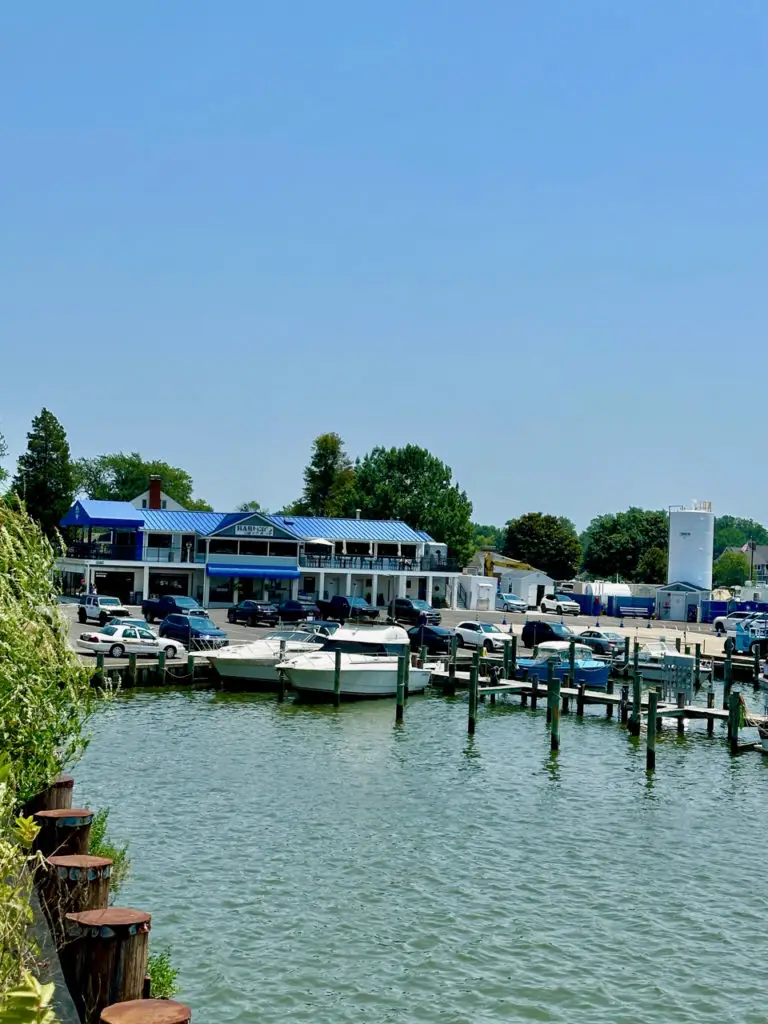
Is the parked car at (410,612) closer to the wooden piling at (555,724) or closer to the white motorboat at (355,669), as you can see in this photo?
the white motorboat at (355,669)

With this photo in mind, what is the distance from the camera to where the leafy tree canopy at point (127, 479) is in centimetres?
15938

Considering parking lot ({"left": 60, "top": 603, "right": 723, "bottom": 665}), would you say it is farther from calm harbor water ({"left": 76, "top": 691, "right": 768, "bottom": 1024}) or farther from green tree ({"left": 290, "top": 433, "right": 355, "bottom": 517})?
green tree ({"left": 290, "top": 433, "right": 355, "bottom": 517})

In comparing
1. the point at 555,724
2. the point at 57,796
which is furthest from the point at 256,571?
the point at 57,796

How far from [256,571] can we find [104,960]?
66.7 metres

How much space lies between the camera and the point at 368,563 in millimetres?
83188

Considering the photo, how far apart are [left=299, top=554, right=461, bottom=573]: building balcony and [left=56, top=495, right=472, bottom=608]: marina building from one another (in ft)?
0.25

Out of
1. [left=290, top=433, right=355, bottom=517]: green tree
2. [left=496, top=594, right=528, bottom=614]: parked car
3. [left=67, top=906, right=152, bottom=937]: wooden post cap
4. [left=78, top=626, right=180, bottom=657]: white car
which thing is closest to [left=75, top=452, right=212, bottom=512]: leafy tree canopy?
[left=290, top=433, right=355, bottom=517]: green tree

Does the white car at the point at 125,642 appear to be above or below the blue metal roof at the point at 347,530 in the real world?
below

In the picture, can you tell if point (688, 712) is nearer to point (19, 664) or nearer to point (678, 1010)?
point (678, 1010)

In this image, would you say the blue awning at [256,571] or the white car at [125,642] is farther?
the blue awning at [256,571]

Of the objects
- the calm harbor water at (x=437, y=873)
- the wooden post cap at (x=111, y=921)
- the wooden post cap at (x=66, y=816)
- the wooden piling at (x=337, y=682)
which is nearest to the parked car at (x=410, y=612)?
the wooden piling at (x=337, y=682)

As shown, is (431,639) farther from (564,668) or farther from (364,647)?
(564,668)

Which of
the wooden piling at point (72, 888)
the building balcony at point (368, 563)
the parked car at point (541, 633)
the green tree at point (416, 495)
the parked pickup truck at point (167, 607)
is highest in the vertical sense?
the green tree at point (416, 495)

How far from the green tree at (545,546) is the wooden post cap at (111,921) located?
431 feet
